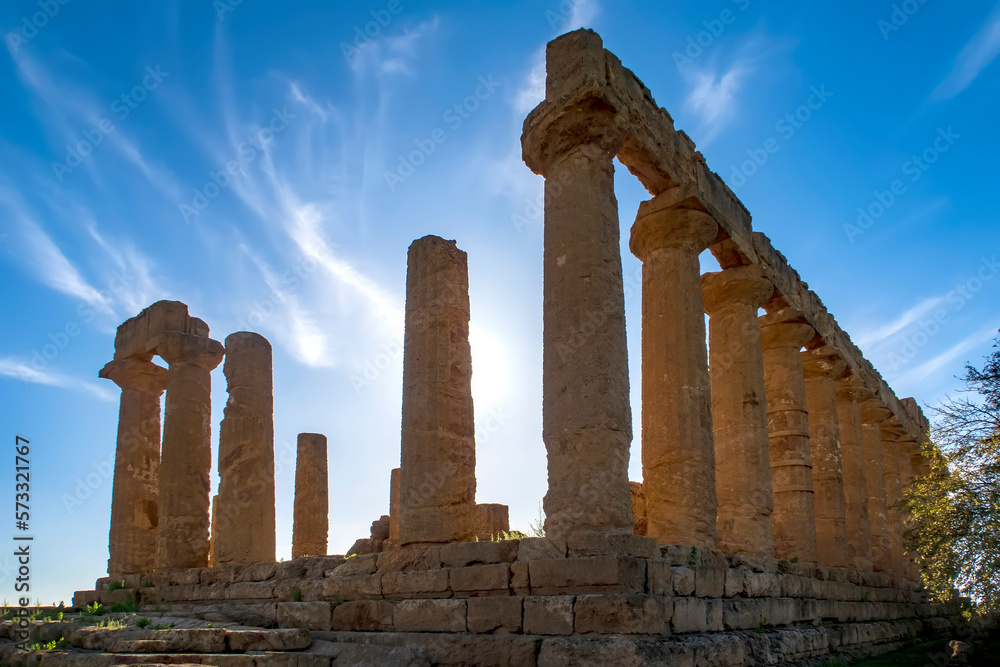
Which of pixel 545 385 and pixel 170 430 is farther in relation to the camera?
pixel 170 430

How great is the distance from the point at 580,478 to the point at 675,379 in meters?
3.69

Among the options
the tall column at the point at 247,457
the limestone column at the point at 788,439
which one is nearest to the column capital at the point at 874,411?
the limestone column at the point at 788,439

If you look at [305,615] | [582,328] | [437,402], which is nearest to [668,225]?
[582,328]

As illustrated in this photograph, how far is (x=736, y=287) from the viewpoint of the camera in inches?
647

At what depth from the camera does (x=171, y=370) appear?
18.3m

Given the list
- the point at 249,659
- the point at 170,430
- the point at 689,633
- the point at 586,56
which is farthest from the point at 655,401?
the point at 170,430

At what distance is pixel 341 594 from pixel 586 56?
330 inches

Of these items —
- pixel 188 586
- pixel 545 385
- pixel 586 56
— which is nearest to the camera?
pixel 545 385

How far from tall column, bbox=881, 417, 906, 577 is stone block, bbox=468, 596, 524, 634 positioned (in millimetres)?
18852

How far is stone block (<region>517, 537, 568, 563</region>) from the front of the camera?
9742 millimetres

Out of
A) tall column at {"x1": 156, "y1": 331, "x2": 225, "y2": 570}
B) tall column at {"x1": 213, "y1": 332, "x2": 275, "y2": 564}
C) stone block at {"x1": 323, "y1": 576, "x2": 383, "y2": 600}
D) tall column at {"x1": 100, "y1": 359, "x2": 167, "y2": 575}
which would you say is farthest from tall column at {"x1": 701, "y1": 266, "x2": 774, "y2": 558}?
tall column at {"x1": 100, "y1": 359, "x2": 167, "y2": 575}

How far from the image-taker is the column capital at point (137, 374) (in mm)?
19750

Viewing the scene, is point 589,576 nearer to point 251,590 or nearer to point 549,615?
point 549,615

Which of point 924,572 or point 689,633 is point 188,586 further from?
point 924,572
